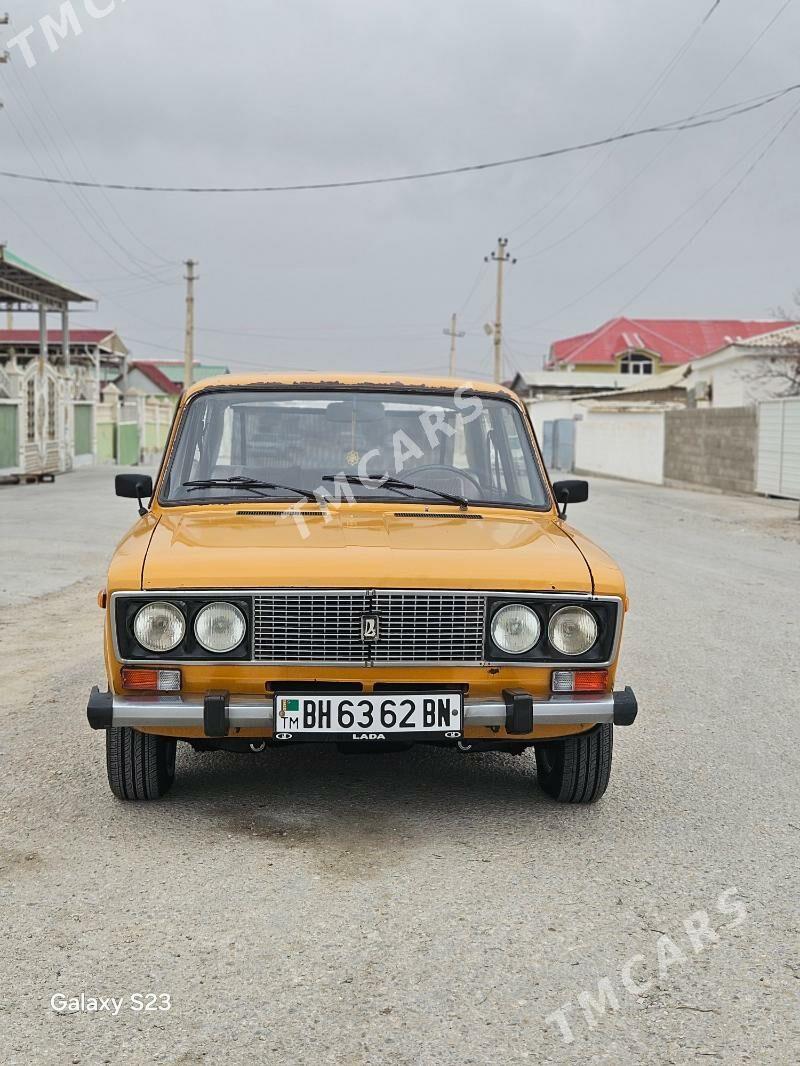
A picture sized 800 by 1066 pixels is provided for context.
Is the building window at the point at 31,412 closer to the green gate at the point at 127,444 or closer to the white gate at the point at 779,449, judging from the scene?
the green gate at the point at 127,444

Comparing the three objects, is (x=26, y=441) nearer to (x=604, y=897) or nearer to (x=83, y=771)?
(x=83, y=771)

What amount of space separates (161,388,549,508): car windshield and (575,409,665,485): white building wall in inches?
1173

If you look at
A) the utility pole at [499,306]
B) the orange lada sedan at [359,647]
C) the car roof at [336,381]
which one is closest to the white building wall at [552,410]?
the utility pole at [499,306]

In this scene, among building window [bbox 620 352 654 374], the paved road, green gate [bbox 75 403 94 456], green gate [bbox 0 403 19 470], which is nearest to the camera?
the paved road

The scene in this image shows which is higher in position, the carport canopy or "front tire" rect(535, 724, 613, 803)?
the carport canopy

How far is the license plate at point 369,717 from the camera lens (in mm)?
3994

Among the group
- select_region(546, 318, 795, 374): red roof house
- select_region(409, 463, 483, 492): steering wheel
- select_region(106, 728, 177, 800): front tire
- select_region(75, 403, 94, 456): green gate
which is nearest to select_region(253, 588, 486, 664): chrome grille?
select_region(106, 728, 177, 800): front tire

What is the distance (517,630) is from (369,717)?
584 millimetres

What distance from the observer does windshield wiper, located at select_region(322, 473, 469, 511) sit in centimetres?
515

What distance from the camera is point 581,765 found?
4449 millimetres

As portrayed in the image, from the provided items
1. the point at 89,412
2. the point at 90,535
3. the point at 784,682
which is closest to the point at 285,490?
the point at 784,682

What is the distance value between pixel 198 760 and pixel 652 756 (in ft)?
6.54

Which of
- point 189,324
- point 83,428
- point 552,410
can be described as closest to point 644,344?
point 552,410

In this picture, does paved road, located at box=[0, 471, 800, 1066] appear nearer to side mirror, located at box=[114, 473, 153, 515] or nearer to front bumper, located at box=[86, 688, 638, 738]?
front bumper, located at box=[86, 688, 638, 738]
